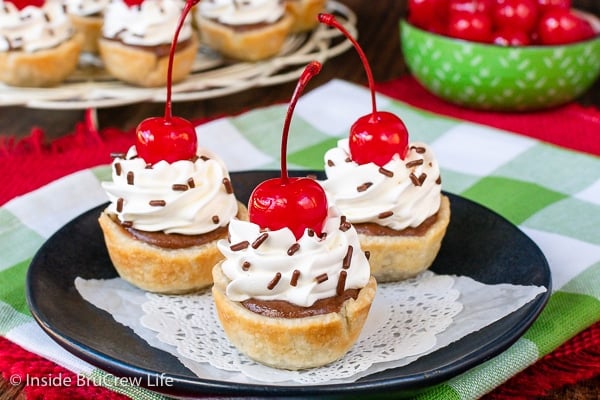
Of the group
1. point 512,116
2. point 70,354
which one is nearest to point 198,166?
point 70,354

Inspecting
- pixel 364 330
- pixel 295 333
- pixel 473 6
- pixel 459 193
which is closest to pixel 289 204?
pixel 295 333

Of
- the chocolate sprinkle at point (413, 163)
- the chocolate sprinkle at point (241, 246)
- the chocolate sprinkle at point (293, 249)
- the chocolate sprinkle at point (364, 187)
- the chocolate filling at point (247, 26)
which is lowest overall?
the chocolate filling at point (247, 26)

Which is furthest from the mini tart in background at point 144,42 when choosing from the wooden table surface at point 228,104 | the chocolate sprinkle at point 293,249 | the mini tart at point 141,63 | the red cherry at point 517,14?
the chocolate sprinkle at point 293,249

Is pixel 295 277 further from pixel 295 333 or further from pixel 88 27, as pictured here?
pixel 88 27

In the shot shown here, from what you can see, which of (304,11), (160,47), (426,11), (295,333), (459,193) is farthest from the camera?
(304,11)

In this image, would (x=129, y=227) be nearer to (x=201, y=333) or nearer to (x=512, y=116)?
(x=201, y=333)

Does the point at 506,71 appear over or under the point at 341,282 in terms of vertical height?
under

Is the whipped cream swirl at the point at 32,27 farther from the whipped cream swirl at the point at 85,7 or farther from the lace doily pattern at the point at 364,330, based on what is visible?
the lace doily pattern at the point at 364,330
